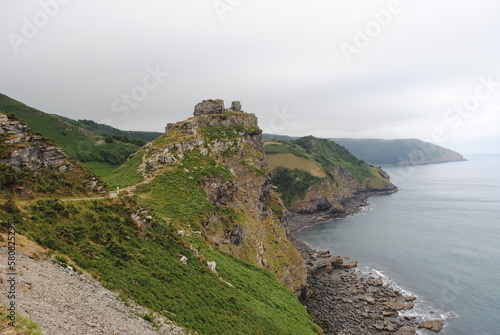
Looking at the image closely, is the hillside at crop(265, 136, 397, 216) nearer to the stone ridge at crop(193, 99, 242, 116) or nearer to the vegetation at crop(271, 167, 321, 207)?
the vegetation at crop(271, 167, 321, 207)

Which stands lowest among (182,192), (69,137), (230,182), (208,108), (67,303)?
(67,303)

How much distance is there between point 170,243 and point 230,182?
100 ft

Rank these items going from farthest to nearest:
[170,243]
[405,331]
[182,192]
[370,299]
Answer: [370,299], [405,331], [182,192], [170,243]

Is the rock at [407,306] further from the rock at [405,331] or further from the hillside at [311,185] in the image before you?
the hillside at [311,185]

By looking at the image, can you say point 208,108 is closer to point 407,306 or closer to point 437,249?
point 407,306

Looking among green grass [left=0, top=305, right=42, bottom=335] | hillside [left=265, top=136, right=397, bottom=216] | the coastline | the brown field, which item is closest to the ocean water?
the coastline

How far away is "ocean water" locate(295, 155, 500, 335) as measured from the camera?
53219 mm

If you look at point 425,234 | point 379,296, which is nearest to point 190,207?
point 379,296

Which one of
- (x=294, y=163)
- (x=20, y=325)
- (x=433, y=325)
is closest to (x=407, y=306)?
(x=433, y=325)

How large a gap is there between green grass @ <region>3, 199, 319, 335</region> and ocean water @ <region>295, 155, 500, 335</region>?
4090 cm

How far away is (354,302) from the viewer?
185ft

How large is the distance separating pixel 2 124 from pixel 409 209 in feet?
506

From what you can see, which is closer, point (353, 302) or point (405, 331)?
point (405, 331)

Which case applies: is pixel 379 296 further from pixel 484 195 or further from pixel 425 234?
pixel 484 195
